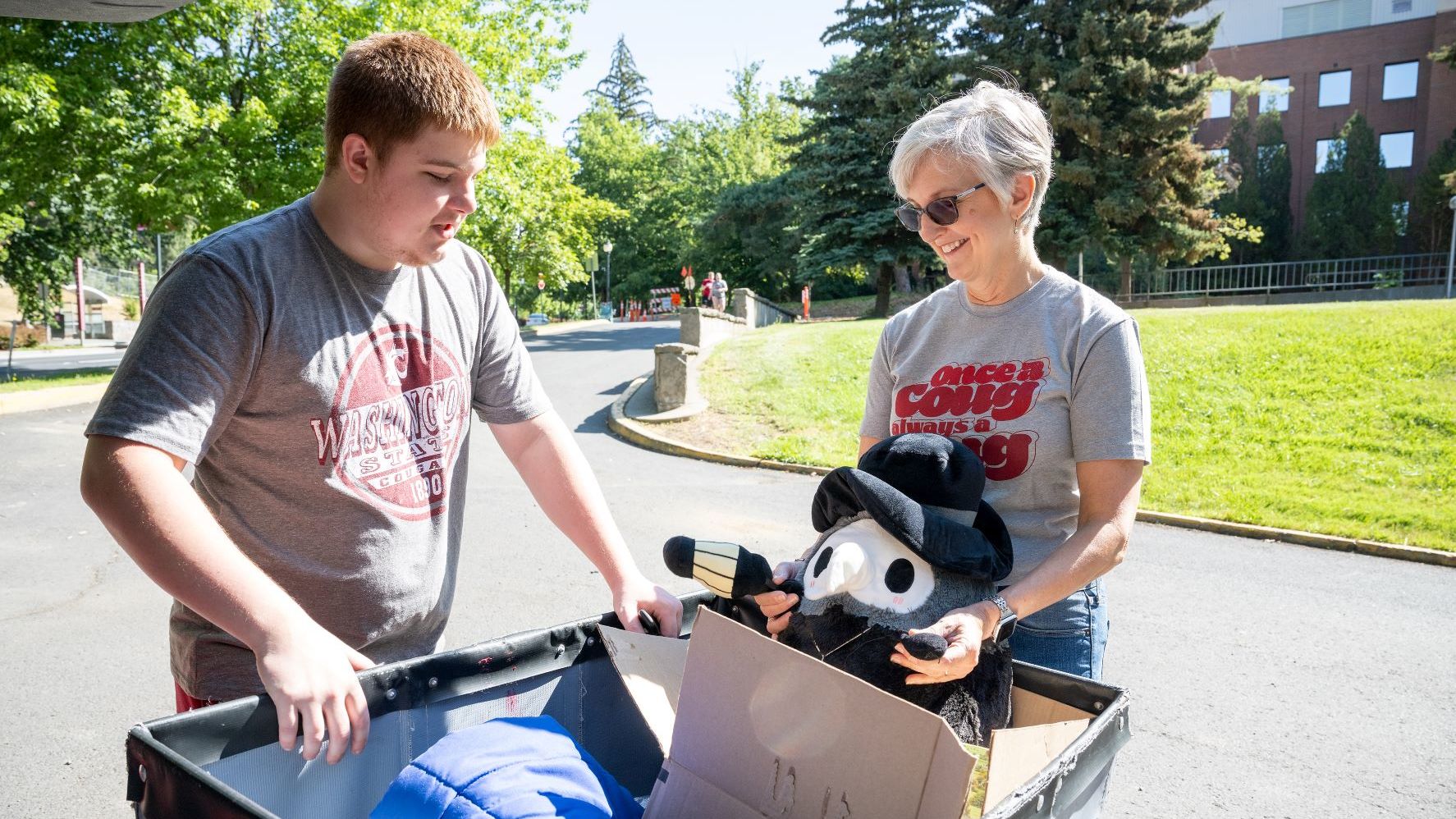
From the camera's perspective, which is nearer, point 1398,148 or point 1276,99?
point 1398,148

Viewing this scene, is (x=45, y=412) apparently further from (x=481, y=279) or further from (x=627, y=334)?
(x=627, y=334)

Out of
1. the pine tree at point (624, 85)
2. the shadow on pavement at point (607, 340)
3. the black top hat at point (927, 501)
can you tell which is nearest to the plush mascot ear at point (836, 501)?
the black top hat at point (927, 501)

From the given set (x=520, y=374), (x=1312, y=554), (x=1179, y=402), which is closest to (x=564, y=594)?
(x=520, y=374)

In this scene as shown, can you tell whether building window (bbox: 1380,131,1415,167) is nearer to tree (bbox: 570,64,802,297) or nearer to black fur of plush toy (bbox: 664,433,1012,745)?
tree (bbox: 570,64,802,297)

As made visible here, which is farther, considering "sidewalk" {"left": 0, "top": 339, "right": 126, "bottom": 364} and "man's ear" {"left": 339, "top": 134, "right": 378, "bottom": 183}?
"sidewalk" {"left": 0, "top": 339, "right": 126, "bottom": 364}

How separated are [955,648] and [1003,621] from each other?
0.19 m

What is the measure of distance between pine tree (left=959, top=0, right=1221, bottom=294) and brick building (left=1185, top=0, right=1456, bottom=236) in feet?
Result: 48.3

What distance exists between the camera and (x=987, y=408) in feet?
6.31

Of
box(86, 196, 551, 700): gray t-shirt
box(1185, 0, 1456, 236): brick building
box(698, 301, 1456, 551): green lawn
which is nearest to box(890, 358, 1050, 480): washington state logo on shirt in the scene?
box(86, 196, 551, 700): gray t-shirt

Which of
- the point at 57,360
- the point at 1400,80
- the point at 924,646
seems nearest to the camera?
the point at 924,646

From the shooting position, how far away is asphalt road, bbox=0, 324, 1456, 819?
366cm

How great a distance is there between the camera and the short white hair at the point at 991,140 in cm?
188

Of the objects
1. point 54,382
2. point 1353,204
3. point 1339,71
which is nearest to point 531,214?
point 54,382

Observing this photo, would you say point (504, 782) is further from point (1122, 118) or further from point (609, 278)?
point (609, 278)
